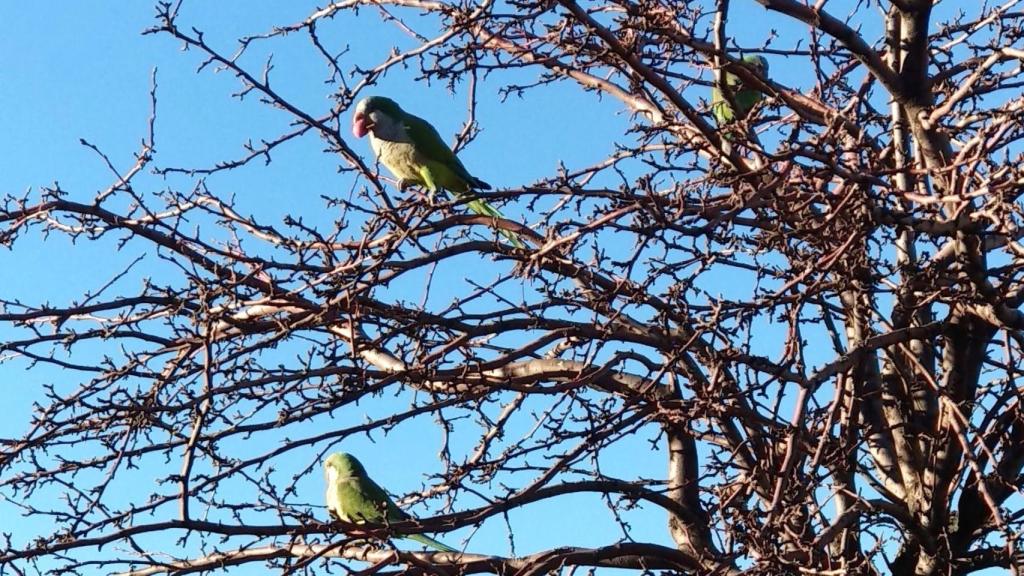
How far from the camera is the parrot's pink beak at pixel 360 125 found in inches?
273

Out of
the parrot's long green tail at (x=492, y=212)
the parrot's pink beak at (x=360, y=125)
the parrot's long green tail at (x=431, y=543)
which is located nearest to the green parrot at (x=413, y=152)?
the parrot's pink beak at (x=360, y=125)

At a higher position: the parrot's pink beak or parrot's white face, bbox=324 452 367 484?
the parrot's pink beak

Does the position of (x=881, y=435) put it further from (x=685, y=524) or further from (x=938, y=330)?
(x=685, y=524)

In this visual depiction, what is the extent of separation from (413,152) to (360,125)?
614 mm

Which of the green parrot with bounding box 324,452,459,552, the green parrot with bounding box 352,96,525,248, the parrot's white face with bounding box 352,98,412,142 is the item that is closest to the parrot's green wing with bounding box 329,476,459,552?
the green parrot with bounding box 324,452,459,552

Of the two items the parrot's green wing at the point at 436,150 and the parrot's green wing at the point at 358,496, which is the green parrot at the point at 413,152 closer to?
the parrot's green wing at the point at 436,150

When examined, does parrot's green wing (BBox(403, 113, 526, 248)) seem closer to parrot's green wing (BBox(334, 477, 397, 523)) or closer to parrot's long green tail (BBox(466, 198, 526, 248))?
parrot's long green tail (BBox(466, 198, 526, 248))

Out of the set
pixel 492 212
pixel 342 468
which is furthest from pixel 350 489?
pixel 492 212

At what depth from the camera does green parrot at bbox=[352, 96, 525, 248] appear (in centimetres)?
642

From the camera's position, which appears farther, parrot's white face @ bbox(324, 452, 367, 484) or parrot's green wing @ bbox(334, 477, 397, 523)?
parrot's white face @ bbox(324, 452, 367, 484)

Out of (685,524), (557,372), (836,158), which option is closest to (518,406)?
(557,372)

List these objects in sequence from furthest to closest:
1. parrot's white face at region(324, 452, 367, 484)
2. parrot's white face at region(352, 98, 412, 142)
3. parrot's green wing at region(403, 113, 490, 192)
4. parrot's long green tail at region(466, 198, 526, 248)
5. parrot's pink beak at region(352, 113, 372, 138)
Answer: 1. parrot's white face at region(324, 452, 367, 484)
2. parrot's pink beak at region(352, 113, 372, 138)
3. parrot's white face at region(352, 98, 412, 142)
4. parrot's green wing at region(403, 113, 490, 192)
5. parrot's long green tail at region(466, 198, 526, 248)

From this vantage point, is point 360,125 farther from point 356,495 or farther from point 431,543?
point 431,543

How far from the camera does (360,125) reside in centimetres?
697
